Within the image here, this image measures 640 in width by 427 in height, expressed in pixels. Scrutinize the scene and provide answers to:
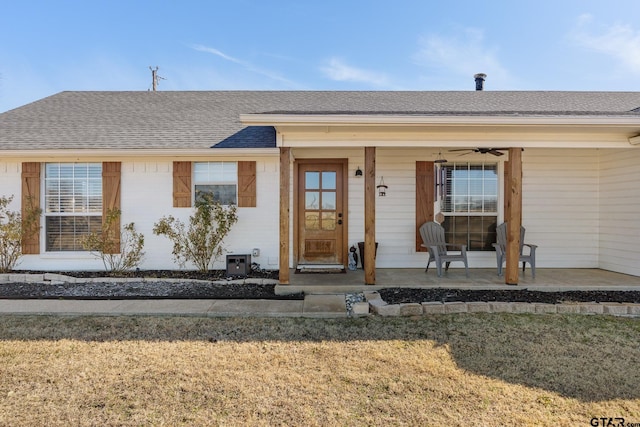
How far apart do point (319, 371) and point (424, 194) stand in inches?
187

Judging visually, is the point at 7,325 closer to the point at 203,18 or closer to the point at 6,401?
the point at 6,401

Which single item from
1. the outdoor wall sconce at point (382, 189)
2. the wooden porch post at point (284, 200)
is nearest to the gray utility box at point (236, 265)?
the wooden porch post at point (284, 200)

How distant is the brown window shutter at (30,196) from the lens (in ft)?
21.1

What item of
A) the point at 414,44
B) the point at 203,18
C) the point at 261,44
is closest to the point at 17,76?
the point at 203,18

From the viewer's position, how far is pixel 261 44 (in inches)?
508

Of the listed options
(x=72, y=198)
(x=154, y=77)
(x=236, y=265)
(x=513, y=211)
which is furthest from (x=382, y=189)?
(x=154, y=77)

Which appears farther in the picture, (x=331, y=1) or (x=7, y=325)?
(x=331, y=1)

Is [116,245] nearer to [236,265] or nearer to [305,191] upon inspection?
[236,265]

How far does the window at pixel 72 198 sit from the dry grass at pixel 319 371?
2.89 metres

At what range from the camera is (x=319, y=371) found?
2906mm

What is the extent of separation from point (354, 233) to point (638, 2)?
24.7 feet

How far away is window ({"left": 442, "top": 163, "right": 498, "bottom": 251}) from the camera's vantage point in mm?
6812

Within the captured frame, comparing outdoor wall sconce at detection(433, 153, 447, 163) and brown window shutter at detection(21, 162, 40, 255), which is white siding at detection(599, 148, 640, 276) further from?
brown window shutter at detection(21, 162, 40, 255)

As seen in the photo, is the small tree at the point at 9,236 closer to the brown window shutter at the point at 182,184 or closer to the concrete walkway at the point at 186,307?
the concrete walkway at the point at 186,307
